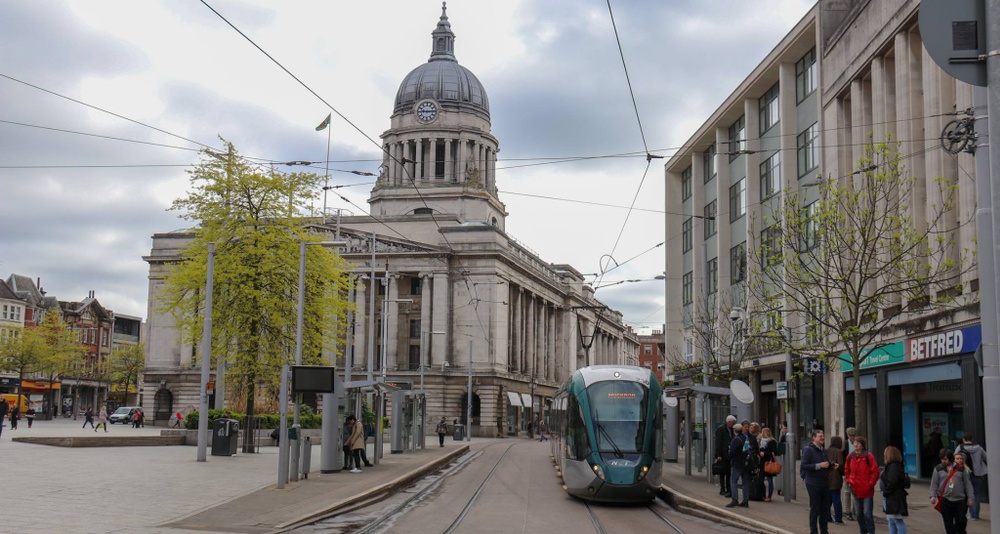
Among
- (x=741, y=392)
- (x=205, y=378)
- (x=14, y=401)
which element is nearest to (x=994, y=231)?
(x=741, y=392)

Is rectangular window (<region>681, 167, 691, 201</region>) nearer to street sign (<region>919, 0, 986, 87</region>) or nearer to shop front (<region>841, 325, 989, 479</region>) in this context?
shop front (<region>841, 325, 989, 479</region>)

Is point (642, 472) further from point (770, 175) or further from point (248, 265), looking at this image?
point (770, 175)

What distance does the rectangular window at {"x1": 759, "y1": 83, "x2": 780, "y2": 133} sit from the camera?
4425 cm

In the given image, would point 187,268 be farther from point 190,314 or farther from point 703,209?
point 703,209

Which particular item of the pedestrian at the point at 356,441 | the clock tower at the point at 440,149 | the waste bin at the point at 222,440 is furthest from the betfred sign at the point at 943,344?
the clock tower at the point at 440,149

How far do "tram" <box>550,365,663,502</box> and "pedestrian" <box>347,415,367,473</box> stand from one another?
26.2 feet

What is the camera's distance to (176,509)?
59.0 feet

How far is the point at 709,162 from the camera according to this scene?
5597cm

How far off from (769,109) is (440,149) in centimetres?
7369

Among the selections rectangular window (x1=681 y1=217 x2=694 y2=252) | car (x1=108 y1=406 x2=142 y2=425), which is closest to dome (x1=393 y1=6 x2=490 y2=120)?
car (x1=108 y1=406 x2=142 y2=425)

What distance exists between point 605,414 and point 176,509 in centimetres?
902

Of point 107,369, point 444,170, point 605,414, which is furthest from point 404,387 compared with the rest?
point 107,369

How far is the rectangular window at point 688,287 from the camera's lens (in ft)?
190

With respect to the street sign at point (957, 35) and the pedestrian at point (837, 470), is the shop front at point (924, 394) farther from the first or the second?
the street sign at point (957, 35)
